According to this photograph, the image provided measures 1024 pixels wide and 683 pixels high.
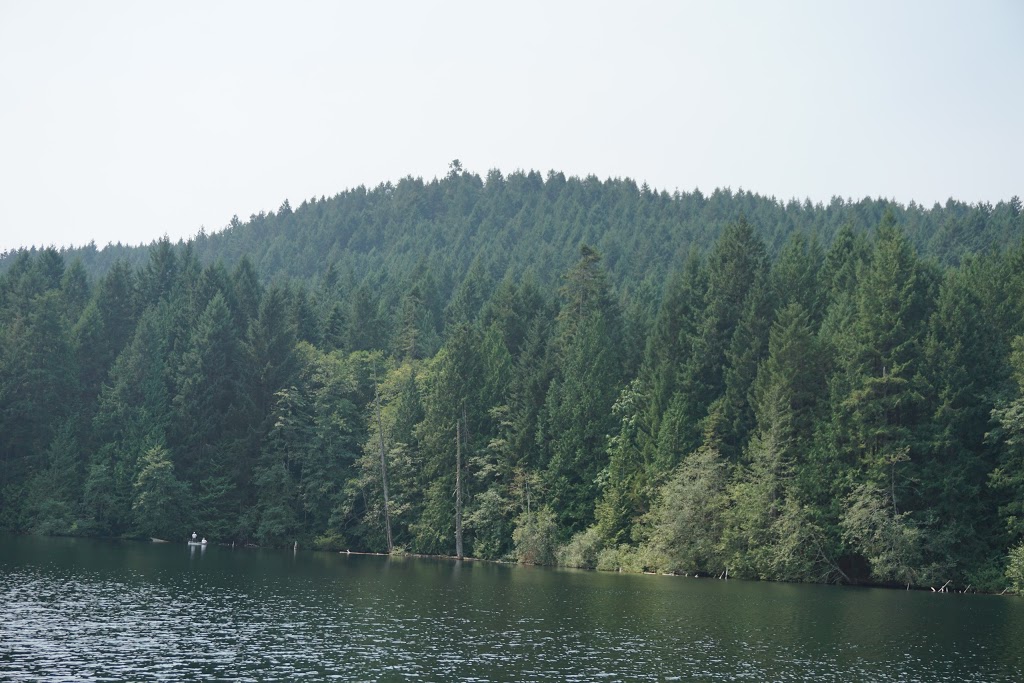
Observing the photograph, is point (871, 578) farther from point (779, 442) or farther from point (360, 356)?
point (360, 356)

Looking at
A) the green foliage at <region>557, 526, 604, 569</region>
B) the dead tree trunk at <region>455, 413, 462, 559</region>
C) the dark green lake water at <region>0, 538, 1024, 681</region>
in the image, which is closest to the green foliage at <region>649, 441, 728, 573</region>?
the dark green lake water at <region>0, 538, 1024, 681</region>

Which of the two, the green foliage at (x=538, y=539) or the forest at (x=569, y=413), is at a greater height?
the forest at (x=569, y=413)

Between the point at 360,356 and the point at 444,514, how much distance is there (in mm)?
27047

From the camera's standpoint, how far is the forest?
7262 cm

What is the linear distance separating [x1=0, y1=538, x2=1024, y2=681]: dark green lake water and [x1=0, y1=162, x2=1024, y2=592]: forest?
8109mm

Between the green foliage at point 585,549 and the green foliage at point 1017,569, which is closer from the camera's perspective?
the green foliage at point 1017,569

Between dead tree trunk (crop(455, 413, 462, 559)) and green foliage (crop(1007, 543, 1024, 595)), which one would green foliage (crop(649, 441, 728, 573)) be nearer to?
green foliage (crop(1007, 543, 1024, 595))

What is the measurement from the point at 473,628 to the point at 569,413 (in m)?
47.7

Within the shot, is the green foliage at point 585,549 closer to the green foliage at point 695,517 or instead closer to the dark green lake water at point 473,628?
the green foliage at point 695,517

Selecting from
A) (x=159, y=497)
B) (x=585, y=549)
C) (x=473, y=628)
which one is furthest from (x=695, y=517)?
(x=159, y=497)

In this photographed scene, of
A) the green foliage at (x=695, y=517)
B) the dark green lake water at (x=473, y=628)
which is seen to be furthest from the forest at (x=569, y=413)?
the dark green lake water at (x=473, y=628)

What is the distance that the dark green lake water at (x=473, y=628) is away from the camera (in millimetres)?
36688

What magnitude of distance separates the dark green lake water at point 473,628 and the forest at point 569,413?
8.11 metres

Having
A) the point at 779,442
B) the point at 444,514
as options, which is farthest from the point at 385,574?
the point at 779,442
